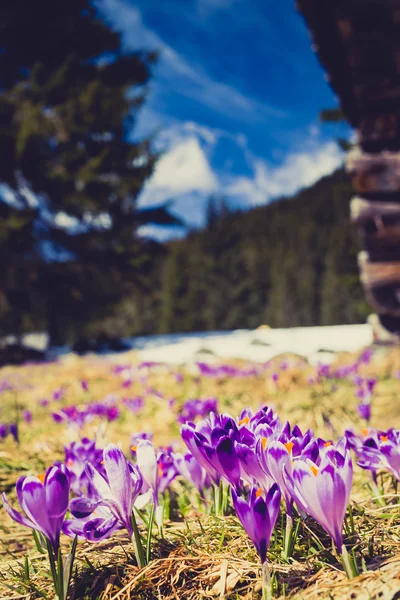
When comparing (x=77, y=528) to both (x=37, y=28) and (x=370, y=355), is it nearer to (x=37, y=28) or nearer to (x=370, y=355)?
(x=370, y=355)

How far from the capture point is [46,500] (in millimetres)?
729

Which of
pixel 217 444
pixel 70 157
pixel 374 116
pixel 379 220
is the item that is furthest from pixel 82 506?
pixel 70 157

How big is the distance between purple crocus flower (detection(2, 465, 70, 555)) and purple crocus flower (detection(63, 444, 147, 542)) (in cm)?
7

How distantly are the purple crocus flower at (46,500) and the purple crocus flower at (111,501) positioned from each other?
7 cm

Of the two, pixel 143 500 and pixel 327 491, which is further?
pixel 143 500

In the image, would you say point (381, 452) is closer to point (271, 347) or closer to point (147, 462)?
point (147, 462)

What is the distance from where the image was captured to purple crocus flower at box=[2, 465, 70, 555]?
72cm

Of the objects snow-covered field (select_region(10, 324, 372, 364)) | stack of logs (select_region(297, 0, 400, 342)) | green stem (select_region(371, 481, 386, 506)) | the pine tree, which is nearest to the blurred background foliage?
the pine tree

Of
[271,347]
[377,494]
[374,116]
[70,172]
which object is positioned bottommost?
[377,494]

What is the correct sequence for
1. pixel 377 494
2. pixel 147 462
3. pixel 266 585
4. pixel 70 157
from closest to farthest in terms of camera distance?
pixel 266 585, pixel 147 462, pixel 377 494, pixel 70 157

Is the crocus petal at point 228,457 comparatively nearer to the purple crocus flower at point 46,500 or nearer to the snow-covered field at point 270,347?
the purple crocus flower at point 46,500

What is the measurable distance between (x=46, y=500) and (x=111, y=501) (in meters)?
0.11

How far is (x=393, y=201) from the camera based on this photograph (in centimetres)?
422

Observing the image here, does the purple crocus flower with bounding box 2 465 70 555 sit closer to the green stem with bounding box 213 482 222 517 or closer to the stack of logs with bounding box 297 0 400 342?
the green stem with bounding box 213 482 222 517
